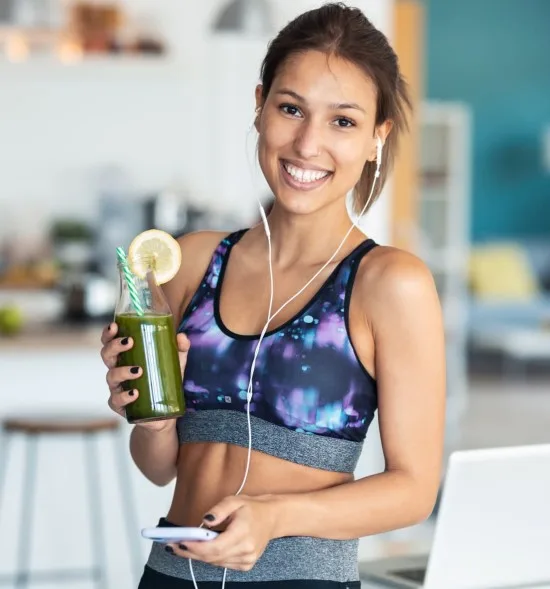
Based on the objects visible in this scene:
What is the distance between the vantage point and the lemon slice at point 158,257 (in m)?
1.63

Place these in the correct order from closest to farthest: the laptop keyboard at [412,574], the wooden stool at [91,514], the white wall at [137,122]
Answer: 1. the laptop keyboard at [412,574]
2. the wooden stool at [91,514]
3. the white wall at [137,122]

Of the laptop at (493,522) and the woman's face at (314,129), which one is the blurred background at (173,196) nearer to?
the laptop at (493,522)

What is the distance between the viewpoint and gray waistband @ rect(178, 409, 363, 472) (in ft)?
5.03

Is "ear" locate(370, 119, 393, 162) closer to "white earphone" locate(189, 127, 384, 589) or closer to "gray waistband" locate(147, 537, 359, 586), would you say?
"white earphone" locate(189, 127, 384, 589)

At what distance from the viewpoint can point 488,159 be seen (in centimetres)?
1087

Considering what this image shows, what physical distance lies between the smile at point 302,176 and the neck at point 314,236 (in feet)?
0.28

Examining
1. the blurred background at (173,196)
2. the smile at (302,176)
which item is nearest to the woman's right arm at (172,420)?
the smile at (302,176)

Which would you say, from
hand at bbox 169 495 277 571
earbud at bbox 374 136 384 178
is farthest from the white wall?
hand at bbox 169 495 277 571

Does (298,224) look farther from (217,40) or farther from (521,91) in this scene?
(521,91)

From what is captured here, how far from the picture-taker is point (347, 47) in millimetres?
1548

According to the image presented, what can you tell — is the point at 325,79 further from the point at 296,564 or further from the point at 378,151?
the point at 296,564

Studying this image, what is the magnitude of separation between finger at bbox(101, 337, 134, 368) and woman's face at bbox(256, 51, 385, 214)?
0.28 metres

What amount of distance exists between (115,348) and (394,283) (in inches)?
14.9

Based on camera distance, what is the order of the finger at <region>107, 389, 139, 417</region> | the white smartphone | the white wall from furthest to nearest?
1. the white wall
2. the finger at <region>107, 389, 139, 417</region>
3. the white smartphone
